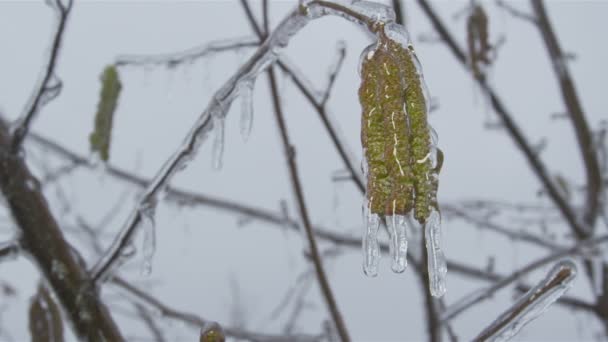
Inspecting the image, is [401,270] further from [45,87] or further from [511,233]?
[511,233]

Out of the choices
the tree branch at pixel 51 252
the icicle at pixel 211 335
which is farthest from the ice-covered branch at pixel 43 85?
the icicle at pixel 211 335

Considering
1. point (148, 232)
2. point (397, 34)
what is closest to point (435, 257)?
point (397, 34)

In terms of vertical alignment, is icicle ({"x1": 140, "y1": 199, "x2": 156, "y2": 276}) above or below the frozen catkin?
below

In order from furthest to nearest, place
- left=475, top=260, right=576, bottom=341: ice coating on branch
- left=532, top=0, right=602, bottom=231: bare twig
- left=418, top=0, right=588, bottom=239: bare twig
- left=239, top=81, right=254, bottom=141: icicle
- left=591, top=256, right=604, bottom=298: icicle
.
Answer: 1. left=532, top=0, right=602, bottom=231: bare twig
2. left=591, top=256, right=604, bottom=298: icicle
3. left=418, top=0, right=588, bottom=239: bare twig
4. left=239, top=81, right=254, bottom=141: icicle
5. left=475, top=260, right=576, bottom=341: ice coating on branch

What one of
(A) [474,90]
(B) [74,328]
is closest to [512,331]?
(B) [74,328]

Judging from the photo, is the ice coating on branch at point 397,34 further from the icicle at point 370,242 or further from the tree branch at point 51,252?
the tree branch at point 51,252

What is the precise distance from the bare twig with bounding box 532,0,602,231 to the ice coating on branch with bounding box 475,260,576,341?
1.50 metres

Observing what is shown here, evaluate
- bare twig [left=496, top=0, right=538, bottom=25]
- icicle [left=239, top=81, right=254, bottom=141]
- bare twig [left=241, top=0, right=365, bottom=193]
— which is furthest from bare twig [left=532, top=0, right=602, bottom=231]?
icicle [left=239, top=81, right=254, bottom=141]

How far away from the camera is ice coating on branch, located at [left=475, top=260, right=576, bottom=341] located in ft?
1.68

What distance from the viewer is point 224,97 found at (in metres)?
0.64

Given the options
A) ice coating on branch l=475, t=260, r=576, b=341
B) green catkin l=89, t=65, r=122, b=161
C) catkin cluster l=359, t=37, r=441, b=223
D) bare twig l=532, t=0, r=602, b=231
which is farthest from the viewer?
bare twig l=532, t=0, r=602, b=231

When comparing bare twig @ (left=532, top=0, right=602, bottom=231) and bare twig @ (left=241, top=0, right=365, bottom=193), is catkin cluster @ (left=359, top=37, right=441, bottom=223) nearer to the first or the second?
bare twig @ (left=241, top=0, right=365, bottom=193)

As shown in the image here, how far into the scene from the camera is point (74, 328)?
72 centimetres

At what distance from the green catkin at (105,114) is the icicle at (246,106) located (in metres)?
0.21
